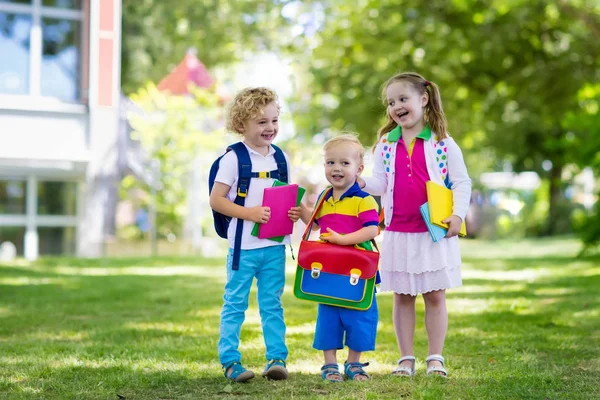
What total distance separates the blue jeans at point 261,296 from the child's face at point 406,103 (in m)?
0.89

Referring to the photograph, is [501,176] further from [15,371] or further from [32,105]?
[15,371]

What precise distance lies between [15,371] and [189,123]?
475 inches

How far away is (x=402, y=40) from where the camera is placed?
16344 mm

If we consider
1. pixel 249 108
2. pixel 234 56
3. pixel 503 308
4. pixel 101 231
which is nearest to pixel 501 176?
pixel 234 56

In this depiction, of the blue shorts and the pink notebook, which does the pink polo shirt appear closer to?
the blue shorts

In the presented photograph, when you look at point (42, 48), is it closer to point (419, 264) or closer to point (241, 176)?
point (241, 176)

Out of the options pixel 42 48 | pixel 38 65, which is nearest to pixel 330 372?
pixel 38 65

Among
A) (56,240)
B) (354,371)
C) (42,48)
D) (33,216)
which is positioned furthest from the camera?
(56,240)

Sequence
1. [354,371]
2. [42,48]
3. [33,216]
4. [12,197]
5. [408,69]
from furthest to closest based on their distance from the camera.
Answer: [408,69], [33,216], [12,197], [42,48], [354,371]

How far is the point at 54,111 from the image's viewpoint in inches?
577

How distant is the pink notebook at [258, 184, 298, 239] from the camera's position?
4.42 meters

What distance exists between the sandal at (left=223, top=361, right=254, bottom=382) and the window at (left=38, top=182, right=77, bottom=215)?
39.6ft

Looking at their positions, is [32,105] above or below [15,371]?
above

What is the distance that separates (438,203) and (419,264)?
12.6 inches
